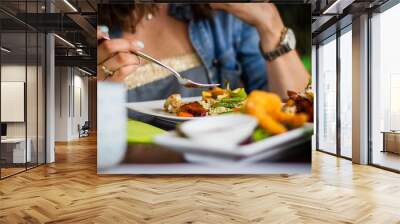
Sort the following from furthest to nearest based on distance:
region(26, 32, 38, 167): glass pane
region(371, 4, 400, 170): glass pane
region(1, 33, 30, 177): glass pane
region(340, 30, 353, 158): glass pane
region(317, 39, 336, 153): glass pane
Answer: region(317, 39, 336, 153): glass pane → region(340, 30, 353, 158): glass pane → region(26, 32, 38, 167): glass pane → region(371, 4, 400, 170): glass pane → region(1, 33, 30, 177): glass pane

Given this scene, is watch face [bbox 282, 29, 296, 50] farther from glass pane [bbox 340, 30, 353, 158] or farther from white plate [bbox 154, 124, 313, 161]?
glass pane [bbox 340, 30, 353, 158]

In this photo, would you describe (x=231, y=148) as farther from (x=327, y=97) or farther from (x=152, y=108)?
(x=327, y=97)

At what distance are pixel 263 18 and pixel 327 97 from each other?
4.93 metres

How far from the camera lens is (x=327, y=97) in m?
9.89

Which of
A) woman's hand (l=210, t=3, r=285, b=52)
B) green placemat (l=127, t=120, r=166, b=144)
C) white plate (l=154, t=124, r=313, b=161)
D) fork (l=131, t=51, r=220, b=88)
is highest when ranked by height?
woman's hand (l=210, t=3, r=285, b=52)

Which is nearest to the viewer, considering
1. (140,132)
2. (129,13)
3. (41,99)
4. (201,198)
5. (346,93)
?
(201,198)

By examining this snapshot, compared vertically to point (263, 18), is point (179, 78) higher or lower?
lower

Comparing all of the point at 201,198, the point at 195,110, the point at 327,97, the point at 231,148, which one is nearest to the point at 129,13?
the point at 195,110

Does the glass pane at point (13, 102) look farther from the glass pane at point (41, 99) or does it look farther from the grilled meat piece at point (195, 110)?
the grilled meat piece at point (195, 110)

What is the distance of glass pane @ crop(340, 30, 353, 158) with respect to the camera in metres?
8.20

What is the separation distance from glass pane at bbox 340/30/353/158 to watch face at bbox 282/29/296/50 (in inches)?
115

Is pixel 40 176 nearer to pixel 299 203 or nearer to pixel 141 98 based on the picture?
pixel 141 98

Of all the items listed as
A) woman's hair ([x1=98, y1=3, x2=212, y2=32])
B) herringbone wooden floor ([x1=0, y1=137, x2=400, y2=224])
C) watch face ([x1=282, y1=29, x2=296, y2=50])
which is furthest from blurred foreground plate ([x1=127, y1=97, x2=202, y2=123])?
watch face ([x1=282, y1=29, x2=296, y2=50])

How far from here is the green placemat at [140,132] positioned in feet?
18.2
